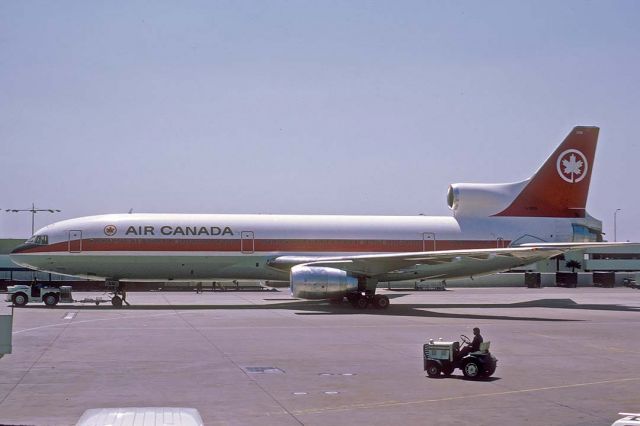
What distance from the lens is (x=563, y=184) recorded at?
48.1 metres

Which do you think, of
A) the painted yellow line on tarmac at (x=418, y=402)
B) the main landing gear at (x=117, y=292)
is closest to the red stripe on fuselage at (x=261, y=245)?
the main landing gear at (x=117, y=292)

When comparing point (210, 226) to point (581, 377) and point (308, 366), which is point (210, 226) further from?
point (581, 377)

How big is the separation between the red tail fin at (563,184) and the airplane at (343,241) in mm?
58

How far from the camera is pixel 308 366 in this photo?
2000 centimetres

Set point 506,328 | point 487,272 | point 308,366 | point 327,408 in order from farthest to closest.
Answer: point 487,272, point 506,328, point 308,366, point 327,408

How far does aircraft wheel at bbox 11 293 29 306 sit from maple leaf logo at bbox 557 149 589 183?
30389 millimetres

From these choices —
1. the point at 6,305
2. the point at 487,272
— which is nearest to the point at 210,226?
the point at 6,305

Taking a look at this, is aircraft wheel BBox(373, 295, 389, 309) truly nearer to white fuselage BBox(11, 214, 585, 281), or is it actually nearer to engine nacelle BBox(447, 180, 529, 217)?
white fuselage BBox(11, 214, 585, 281)

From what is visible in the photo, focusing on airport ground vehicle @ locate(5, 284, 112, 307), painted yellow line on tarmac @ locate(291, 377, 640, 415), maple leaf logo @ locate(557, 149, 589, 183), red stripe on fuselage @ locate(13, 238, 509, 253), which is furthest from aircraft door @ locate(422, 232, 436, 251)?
painted yellow line on tarmac @ locate(291, 377, 640, 415)

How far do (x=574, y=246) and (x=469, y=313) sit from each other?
664 cm

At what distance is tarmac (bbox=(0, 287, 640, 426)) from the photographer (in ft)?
46.5

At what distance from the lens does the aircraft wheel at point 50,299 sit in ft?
139

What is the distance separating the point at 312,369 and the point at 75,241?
83.7 feet

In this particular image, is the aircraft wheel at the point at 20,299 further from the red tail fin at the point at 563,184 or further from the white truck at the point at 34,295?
the red tail fin at the point at 563,184
